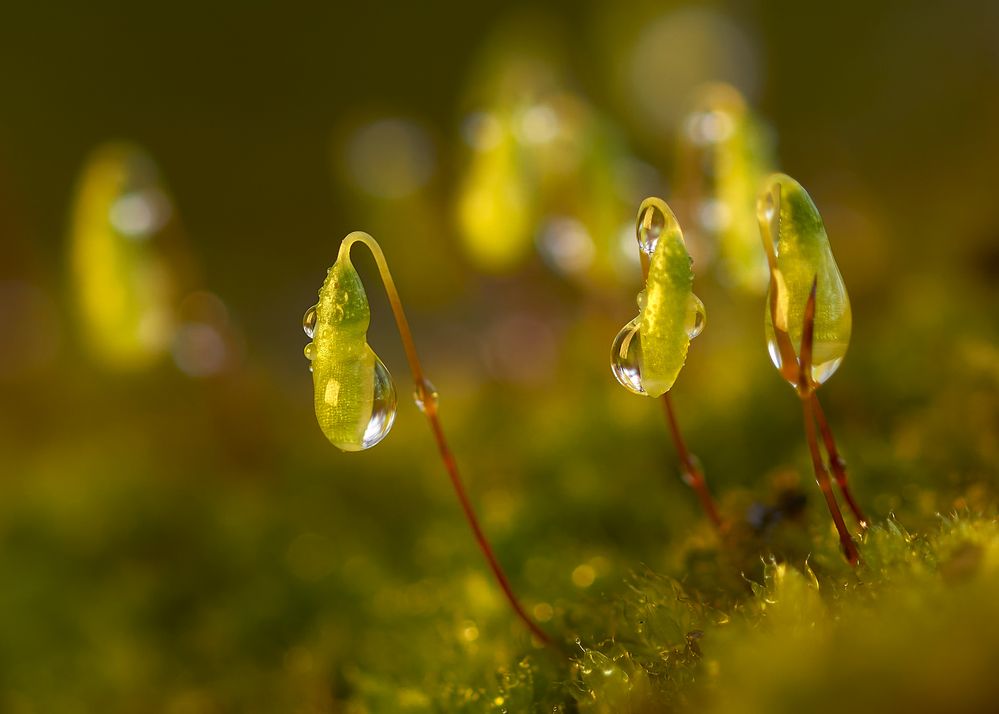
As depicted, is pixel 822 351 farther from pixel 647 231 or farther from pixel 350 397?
pixel 350 397

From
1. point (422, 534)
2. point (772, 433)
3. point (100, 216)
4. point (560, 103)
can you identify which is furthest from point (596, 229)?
point (100, 216)

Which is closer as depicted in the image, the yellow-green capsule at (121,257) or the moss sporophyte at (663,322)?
the moss sporophyte at (663,322)

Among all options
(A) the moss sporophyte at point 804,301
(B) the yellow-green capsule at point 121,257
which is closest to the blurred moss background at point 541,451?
(A) the moss sporophyte at point 804,301

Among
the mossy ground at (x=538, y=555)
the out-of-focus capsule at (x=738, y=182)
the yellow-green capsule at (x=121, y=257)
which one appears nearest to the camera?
the mossy ground at (x=538, y=555)

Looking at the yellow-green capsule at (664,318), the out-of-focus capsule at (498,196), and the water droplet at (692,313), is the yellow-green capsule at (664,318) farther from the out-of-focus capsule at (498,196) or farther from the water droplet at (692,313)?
the out-of-focus capsule at (498,196)

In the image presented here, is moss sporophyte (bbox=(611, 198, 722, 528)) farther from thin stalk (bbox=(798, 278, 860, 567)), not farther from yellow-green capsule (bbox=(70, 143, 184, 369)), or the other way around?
yellow-green capsule (bbox=(70, 143, 184, 369))

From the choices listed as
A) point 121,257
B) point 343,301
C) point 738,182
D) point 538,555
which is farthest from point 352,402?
point 121,257
